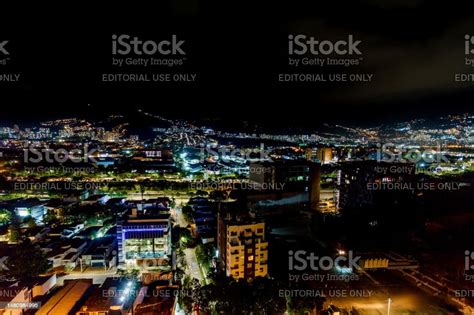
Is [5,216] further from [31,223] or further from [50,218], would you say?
[31,223]

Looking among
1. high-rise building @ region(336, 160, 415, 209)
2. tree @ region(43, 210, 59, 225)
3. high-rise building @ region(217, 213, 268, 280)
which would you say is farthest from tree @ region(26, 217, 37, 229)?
high-rise building @ region(336, 160, 415, 209)

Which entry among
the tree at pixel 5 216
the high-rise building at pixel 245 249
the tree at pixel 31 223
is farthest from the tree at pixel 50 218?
the high-rise building at pixel 245 249

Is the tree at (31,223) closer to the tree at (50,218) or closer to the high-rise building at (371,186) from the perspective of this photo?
the tree at (50,218)

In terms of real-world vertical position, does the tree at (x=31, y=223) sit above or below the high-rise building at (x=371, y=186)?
below

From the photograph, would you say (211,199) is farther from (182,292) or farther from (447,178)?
(447,178)

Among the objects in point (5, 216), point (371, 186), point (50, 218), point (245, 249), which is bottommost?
point (50, 218)

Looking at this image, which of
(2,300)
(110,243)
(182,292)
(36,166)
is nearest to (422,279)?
(182,292)

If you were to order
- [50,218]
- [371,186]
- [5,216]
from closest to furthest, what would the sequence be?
[5,216], [50,218], [371,186]

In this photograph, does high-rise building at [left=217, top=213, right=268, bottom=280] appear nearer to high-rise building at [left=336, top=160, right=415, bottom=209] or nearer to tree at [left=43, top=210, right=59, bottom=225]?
high-rise building at [left=336, top=160, right=415, bottom=209]

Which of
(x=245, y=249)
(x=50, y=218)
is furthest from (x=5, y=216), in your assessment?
(x=245, y=249)
